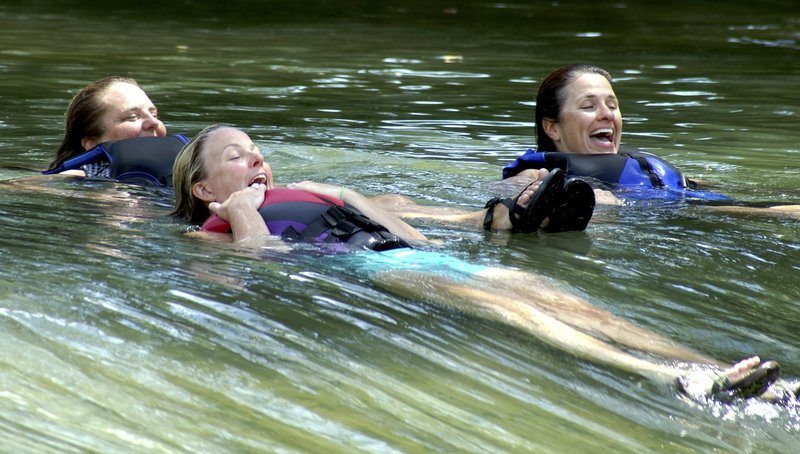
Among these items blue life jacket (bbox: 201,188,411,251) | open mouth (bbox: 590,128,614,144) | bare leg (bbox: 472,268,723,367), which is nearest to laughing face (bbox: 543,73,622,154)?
open mouth (bbox: 590,128,614,144)

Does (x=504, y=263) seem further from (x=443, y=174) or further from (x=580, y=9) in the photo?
(x=580, y=9)

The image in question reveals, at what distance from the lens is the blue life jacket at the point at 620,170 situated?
22.1ft

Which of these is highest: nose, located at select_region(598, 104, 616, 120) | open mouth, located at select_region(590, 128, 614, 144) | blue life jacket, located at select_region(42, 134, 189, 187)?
nose, located at select_region(598, 104, 616, 120)

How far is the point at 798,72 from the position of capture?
538 inches

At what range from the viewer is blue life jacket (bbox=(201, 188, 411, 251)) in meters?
4.90

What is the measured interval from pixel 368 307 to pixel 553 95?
3.21 meters

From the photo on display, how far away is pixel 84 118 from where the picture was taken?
7270 millimetres

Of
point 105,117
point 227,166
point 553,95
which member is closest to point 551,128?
point 553,95

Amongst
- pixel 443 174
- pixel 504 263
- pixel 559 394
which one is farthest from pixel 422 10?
pixel 559 394

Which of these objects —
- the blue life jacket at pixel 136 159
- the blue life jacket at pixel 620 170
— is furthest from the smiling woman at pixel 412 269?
the blue life jacket at pixel 620 170

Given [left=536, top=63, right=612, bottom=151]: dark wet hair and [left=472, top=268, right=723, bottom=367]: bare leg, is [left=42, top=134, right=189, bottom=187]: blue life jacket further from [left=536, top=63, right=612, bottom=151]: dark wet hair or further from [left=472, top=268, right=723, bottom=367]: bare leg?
[left=472, top=268, right=723, bottom=367]: bare leg

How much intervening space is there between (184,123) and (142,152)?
8.31 ft

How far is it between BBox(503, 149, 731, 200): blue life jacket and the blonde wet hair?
6.80 ft

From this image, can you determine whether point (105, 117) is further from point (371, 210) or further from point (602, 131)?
point (602, 131)
